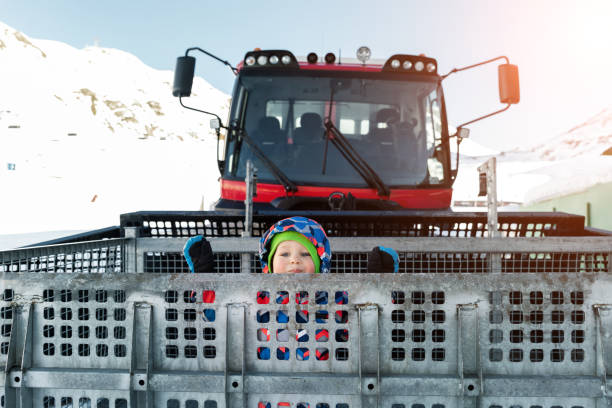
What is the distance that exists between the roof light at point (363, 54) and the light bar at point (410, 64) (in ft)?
0.76

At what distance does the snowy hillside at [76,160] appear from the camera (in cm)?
2270

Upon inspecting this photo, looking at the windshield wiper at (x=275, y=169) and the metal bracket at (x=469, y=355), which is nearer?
the metal bracket at (x=469, y=355)

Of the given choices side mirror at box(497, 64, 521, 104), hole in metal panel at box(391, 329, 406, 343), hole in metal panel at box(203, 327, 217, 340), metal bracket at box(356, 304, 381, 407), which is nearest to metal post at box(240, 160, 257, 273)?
hole in metal panel at box(391, 329, 406, 343)

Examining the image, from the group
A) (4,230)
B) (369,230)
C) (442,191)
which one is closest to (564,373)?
(369,230)

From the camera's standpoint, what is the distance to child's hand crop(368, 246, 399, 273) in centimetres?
243

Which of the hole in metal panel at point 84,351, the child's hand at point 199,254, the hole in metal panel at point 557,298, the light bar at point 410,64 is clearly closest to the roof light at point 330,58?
the light bar at point 410,64

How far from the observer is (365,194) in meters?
4.98

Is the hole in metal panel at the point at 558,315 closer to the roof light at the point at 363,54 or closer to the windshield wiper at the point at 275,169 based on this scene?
the windshield wiper at the point at 275,169

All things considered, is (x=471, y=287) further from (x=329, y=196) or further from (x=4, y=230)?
(x=4, y=230)

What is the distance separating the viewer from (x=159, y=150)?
5009 centimetres

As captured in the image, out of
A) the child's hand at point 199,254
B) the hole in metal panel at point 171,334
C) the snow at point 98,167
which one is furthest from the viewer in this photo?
the snow at point 98,167

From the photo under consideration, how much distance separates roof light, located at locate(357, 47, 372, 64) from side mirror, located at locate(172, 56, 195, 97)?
174 centimetres

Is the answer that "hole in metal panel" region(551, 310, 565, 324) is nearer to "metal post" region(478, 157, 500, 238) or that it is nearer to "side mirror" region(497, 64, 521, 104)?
"metal post" region(478, 157, 500, 238)

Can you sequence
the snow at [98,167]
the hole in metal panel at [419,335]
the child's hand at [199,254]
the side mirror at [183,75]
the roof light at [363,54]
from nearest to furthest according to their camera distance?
1. the hole in metal panel at [419,335]
2. the child's hand at [199,254]
3. the side mirror at [183,75]
4. the roof light at [363,54]
5. the snow at [98,167]
